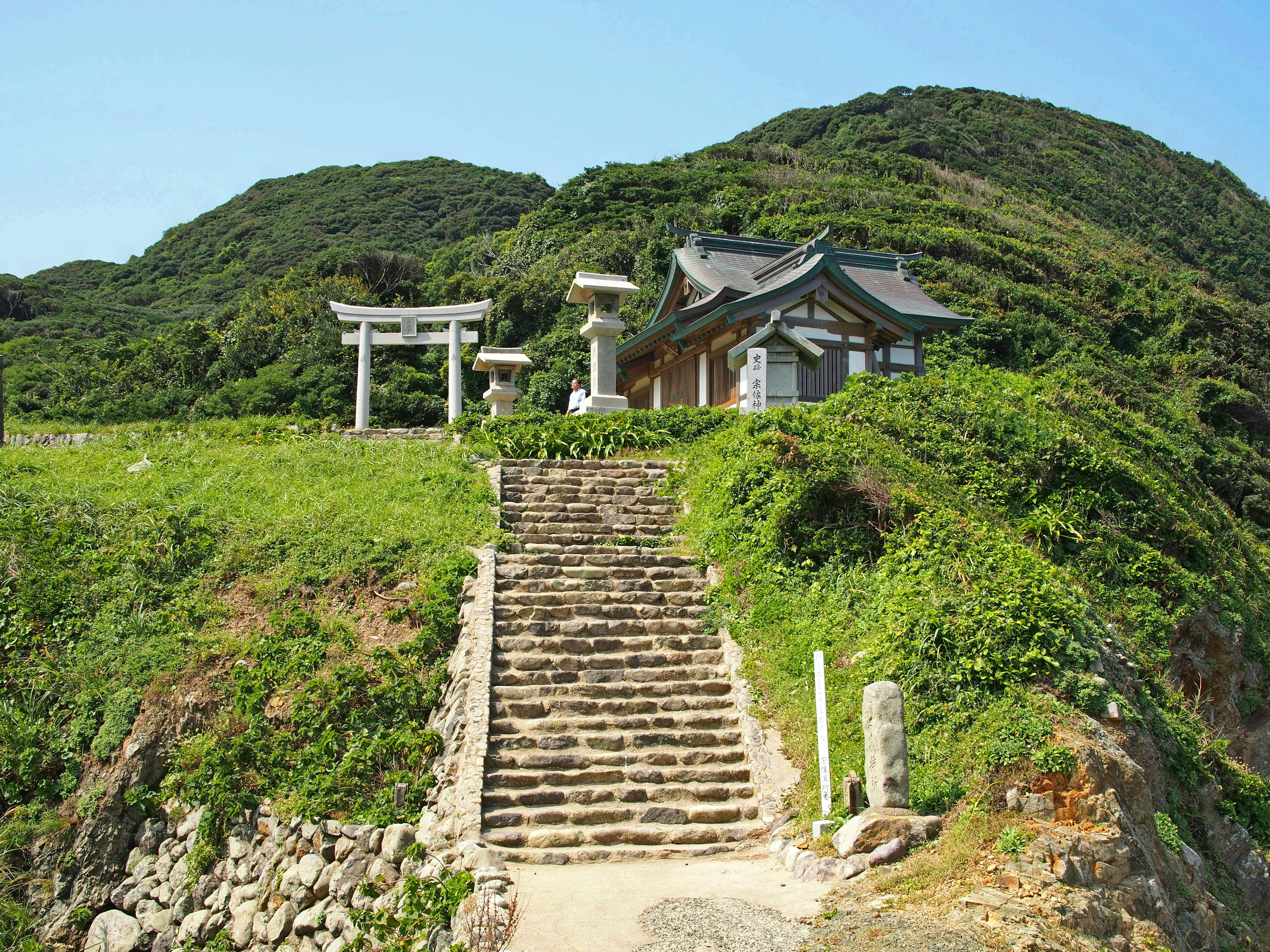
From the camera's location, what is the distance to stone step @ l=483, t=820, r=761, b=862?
29.1 ft

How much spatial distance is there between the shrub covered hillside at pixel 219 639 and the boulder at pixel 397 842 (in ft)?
1.04

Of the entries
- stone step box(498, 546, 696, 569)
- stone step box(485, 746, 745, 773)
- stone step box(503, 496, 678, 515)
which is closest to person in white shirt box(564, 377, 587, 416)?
stone step box(503, 496, 678, 515)

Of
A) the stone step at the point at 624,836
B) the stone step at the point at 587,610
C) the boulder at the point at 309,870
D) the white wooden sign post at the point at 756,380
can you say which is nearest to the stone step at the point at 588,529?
the stone step at the point at 587,610

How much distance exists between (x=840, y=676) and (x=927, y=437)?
5.82 m

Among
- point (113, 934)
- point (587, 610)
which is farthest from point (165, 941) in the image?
point (587, 610)

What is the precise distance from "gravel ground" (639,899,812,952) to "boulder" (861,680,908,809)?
1.50 m

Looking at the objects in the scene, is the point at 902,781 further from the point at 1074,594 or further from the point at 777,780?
the point at 1074,594

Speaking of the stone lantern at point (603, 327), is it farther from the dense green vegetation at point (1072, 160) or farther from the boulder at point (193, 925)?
the dense green vegetation at point (1072, 160)

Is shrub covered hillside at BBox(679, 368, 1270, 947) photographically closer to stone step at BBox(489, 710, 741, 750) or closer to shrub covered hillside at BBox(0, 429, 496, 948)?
stone step at BBox(489, 710, 741, 750)

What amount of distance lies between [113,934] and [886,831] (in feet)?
26.0

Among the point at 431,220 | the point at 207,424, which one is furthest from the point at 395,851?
the point at 431,220

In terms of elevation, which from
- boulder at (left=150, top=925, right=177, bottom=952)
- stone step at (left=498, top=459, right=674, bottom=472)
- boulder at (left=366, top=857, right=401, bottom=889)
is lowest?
boulder at (left=150, top=925, right=177, bottom=952)

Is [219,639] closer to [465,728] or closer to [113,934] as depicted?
[113,934]

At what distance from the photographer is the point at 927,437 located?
1464 centimetres
